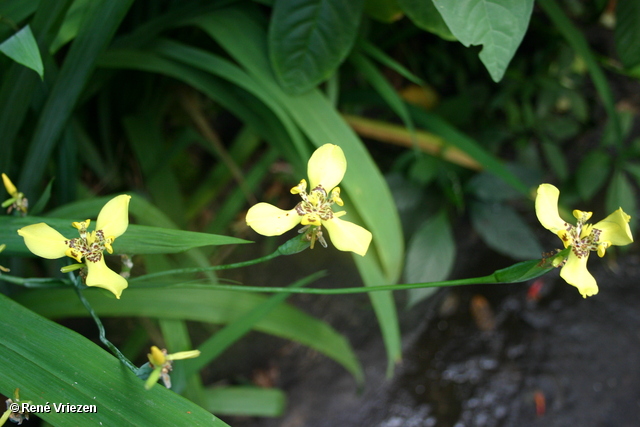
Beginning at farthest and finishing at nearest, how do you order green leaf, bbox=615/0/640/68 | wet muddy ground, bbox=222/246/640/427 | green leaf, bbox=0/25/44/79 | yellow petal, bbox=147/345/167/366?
wet muddy ground, bbox=222/246/640/427 < green leaf, bbox=615/0/640/68 < green leaf, bbox=0/25/44/79 < yellow petal, bbox=147/345/167/366

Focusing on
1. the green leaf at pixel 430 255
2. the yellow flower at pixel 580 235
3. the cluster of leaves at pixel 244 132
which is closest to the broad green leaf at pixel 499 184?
the cluster of leaves at pixel 244 132

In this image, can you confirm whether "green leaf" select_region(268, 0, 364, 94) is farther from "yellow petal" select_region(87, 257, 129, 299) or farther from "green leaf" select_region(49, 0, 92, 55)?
"yellow petal" select_region(87, 257, 129, 299)

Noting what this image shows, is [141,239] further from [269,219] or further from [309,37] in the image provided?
[309,37]

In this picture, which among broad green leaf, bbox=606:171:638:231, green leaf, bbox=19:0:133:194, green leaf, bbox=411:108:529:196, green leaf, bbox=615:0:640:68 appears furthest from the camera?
broad green leaf, bbox=606:171:638:231

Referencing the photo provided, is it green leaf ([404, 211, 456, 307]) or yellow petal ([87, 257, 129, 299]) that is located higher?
green leaf ([404, 211, 456, 307])

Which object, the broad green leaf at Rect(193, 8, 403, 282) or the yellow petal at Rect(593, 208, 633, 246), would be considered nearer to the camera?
the yellow petal at Rect(593, 208, 633, 246)

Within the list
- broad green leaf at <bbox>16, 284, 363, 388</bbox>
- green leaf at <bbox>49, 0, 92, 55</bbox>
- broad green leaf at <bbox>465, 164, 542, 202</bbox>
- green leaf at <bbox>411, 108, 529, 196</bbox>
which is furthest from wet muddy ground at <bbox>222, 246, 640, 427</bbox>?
green leaf at <bbox>49, 0, 92, 55</bbox>

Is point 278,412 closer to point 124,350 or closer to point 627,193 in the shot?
point 124,350

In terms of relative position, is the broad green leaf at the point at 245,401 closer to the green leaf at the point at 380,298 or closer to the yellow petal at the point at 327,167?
the green leaf at the point at 380,298
